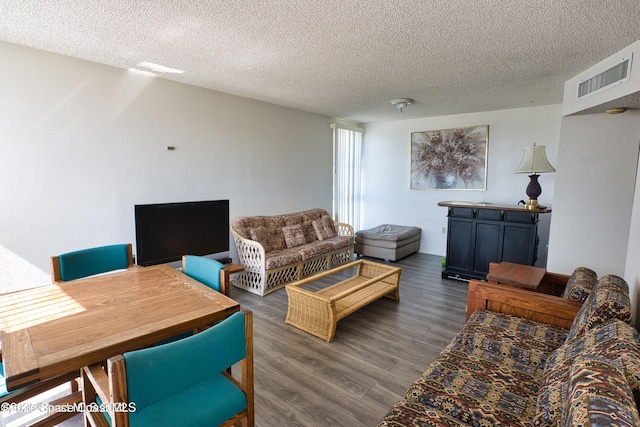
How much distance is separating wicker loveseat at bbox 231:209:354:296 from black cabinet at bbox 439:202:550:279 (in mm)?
1592

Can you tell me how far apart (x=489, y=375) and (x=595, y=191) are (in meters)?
2.59

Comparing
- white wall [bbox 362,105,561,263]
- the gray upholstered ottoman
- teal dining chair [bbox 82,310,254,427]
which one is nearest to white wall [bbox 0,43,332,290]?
the gray upholstered ottoman

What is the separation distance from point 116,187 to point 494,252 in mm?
Result: 4468

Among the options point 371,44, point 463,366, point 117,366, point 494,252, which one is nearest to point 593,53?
point 371,44

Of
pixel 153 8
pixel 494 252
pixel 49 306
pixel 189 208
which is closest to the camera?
pixel 49 306

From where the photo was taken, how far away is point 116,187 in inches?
126

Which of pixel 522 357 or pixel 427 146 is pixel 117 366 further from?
pixel 427 146

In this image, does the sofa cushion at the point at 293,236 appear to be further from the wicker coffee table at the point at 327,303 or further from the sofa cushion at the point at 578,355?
the sofa cushion at the point at 578,355

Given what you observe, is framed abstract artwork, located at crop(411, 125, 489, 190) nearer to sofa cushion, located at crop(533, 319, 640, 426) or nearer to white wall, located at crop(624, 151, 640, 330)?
white wall, located at crop(624, 151, 640, 330)

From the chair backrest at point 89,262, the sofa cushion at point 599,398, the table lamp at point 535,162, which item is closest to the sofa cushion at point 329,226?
the table lamp at point 535,162

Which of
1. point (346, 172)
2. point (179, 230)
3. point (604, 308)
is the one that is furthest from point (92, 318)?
point (346, 172)

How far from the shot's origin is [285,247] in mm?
4582

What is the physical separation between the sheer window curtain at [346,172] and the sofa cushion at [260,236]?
2.07 m

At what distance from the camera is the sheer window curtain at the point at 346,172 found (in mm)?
5977
